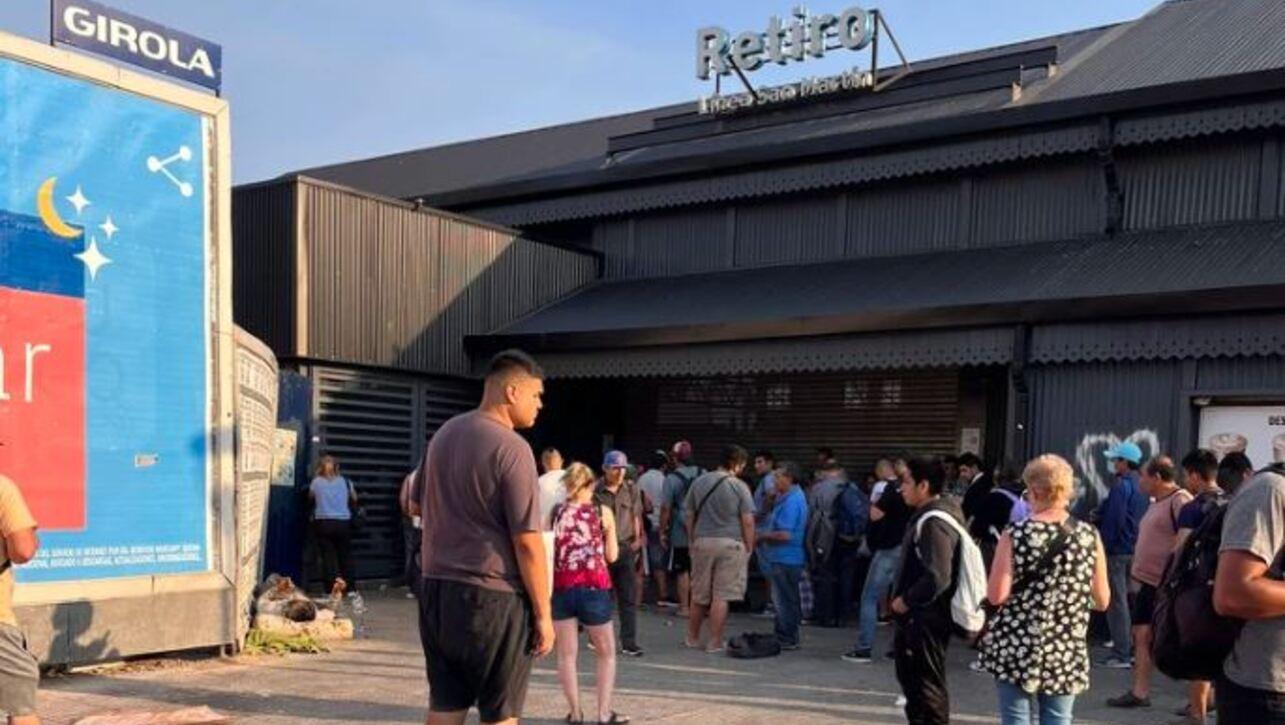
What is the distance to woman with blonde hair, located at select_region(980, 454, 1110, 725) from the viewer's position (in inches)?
195

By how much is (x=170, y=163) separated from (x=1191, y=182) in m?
9.92

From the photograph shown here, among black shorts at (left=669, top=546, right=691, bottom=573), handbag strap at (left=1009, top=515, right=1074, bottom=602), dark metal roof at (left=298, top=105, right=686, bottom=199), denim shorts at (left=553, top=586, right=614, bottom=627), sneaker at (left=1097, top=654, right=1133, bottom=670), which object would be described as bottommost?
sneaker at (left=1097, top=654, right=1133, bottom=670)

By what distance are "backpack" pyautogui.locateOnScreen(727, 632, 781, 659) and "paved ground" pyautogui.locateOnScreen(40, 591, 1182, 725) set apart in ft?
0.40

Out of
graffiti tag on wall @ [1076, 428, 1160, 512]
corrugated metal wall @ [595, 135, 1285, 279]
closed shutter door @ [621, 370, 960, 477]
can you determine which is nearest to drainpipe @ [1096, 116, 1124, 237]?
corrugated metal wall @ [595, 135, 1285, 279]

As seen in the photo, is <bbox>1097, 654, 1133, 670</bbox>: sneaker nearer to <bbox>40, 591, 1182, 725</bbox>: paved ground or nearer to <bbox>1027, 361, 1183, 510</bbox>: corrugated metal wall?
<bbox>40, 591, 1182, 725</bbox>: paved ground

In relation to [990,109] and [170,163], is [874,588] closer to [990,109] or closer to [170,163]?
[990,109]

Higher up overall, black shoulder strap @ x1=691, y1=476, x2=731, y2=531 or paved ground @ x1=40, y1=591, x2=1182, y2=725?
black shoulder strap @ x1=691, y1=476, x2=731, y2=531

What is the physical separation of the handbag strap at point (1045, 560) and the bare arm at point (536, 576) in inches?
79.0

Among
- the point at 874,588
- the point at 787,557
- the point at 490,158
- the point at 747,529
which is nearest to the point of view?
the point at 747,529

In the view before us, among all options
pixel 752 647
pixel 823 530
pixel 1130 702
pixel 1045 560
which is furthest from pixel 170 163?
pixel 1130 702

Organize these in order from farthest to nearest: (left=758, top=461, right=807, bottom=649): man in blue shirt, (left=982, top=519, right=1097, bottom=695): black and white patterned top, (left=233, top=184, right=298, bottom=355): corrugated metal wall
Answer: (left=233, top=184, right=298, bottom=355): corrugated metal wall
(left=758, top=461, right=807, bottom=649): man in blue shirt
(left=982, top=519, right=1097, bottom=695): black and white patterned top

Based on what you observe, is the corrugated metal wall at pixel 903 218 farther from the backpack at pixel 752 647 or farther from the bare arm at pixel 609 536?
the bare arm at pixel 609 536

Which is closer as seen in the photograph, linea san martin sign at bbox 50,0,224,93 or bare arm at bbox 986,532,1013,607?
bare arm at bbox 986,532,1013,607

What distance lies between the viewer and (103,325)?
8078 mm
